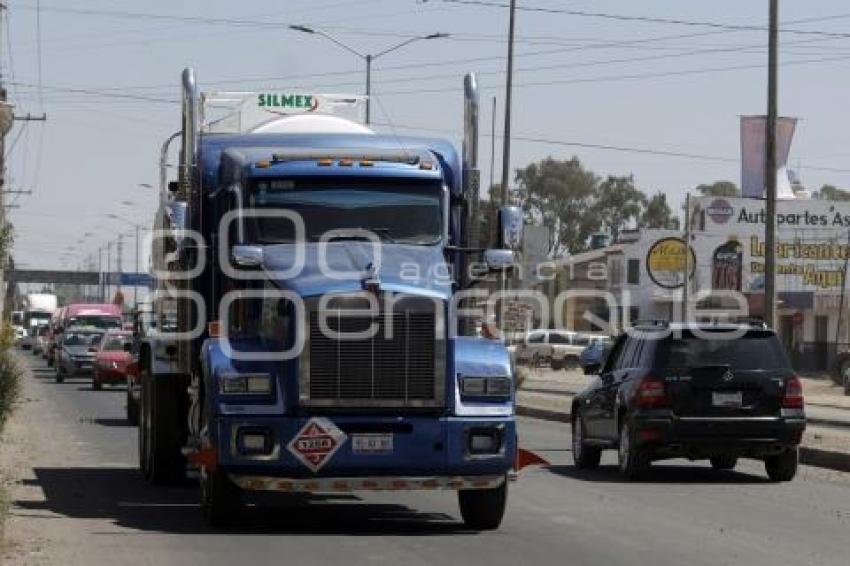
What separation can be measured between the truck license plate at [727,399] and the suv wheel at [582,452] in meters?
2.49

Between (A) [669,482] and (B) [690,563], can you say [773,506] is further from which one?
(B) [690,563]

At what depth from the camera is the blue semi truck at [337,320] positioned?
547 inches

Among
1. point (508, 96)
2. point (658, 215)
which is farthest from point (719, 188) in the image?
point (508, 96)

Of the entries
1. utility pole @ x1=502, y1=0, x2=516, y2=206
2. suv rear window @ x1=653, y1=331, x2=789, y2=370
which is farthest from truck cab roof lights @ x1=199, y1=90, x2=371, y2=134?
utility pole @ x1=502, y1=0, x2=516, y2=206

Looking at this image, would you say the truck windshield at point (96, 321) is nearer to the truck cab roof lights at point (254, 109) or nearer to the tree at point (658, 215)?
the truck cab roof lights at point (254, 109)

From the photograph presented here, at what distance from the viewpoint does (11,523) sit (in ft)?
48.6

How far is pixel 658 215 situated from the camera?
143 metres

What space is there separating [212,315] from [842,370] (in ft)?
154

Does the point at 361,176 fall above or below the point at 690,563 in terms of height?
above

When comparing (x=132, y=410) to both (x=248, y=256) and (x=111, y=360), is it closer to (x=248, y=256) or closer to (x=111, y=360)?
(x=248, y=256)

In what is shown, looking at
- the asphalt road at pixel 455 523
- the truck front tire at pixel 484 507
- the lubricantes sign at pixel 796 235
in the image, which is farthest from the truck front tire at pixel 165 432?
the lubricantes sign at pixel 796 235

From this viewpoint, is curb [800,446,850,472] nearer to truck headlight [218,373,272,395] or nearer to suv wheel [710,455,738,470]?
suv wheel [710,455,738,470]

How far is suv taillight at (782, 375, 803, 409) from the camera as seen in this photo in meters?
19.8

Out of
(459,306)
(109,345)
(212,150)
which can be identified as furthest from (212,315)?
(109,345)
